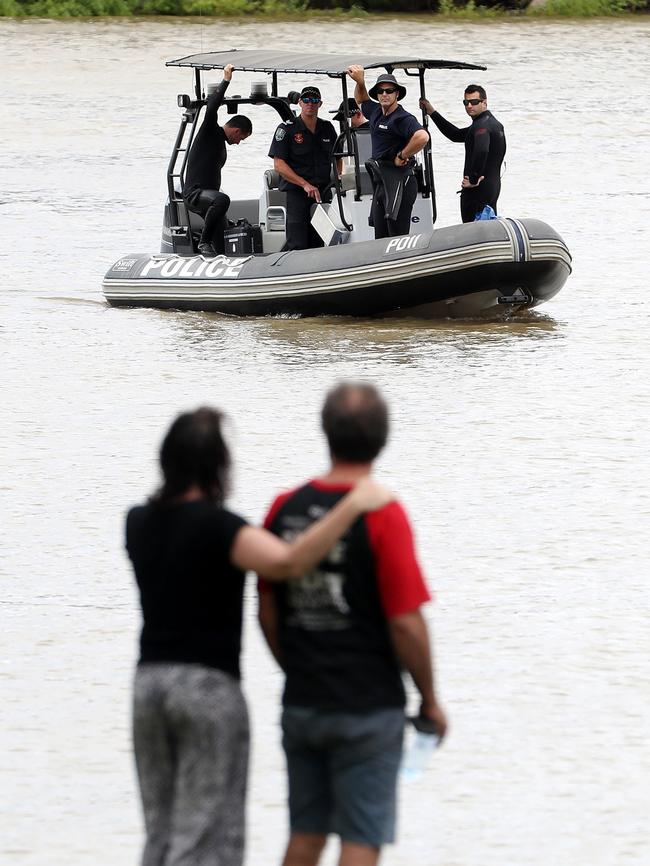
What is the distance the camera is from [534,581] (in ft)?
23.9

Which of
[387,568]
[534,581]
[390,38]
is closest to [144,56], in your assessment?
[390,38]

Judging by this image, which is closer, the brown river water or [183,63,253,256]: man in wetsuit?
the brown river water

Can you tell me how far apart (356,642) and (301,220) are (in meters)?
10.5

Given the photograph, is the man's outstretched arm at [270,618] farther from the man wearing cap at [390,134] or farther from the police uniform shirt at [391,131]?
the police uniform shirt at [391,131]

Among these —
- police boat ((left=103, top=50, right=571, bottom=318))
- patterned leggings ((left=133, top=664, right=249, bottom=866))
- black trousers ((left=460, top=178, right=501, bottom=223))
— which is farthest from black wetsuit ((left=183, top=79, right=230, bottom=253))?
patterned leggings ((left=133, top=664, right=249, bottom=866))

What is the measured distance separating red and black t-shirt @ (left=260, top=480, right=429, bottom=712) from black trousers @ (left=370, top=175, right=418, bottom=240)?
994 cm

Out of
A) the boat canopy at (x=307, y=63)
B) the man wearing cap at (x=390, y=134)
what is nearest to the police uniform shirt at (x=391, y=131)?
the man wearing cap at (x=390, y=134)

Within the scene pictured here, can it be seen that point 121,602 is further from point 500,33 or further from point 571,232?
point 500,33

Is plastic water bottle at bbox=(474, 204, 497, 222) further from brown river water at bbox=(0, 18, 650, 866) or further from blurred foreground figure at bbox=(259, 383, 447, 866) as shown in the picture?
blurred foreground figure at bbox=(259, 383, 447, 866)

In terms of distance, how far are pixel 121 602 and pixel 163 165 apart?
19.8 meters

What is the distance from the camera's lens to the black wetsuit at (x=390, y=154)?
13.0 metres

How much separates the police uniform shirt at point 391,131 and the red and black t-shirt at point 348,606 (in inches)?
378

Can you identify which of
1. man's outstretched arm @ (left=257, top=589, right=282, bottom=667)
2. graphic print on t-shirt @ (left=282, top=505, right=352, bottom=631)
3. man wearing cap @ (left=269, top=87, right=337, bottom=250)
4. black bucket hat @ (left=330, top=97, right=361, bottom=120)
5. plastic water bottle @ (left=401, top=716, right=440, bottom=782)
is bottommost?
man wearing cap @ (left=269, top=87, right=337, bottom=250)

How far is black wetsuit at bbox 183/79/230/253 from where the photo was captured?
13.9 meters
